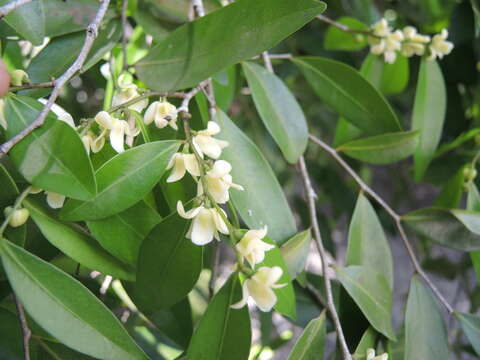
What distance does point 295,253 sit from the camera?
59 centimetres

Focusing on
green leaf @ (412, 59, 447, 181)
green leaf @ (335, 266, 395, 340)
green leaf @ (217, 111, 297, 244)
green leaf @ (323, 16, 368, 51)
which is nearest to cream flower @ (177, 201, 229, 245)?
green leaf @ (217, 111, 297, 244)

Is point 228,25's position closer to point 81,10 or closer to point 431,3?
point 81,10

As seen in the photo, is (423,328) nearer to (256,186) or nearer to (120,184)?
(256,186)

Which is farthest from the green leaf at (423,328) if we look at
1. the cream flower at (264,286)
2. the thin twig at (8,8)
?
the thin twig at (8,8)

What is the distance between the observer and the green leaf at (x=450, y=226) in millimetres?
623

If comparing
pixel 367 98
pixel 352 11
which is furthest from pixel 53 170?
pixel 352 11

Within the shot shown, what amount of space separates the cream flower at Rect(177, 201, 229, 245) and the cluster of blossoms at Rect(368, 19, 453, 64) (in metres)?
0.49

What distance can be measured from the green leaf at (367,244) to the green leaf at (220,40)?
293 millimetres

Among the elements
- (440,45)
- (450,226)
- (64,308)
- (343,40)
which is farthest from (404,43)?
(64,308)

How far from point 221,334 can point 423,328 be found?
286 millimetres

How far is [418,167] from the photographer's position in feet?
2.59

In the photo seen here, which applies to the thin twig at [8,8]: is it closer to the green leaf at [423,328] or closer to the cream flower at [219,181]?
the cream flower at [219,181]

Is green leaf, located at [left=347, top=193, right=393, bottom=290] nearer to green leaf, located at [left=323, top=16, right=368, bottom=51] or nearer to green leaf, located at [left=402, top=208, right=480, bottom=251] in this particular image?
green leaf, located at [left=402, top=208, right=480, bottom=251]

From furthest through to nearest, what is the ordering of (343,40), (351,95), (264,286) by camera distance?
(343,40)
(351,95)
(264,286)
